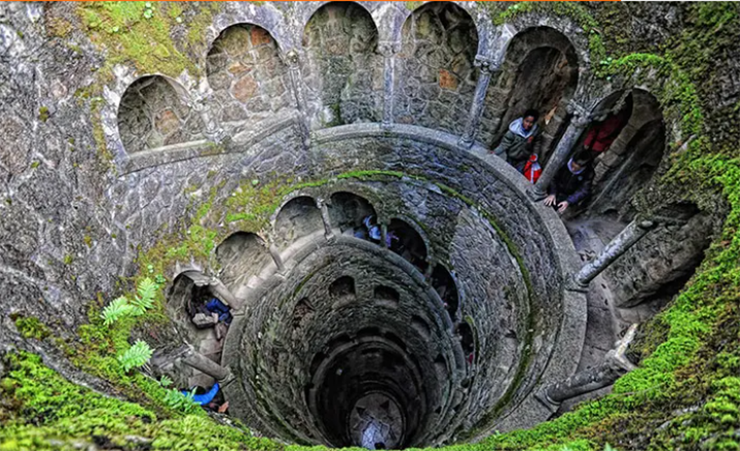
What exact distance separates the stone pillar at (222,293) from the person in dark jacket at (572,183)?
9.05 m

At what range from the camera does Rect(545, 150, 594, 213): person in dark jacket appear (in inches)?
411

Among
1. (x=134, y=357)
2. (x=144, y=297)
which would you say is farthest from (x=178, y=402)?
(x=144, y=297)

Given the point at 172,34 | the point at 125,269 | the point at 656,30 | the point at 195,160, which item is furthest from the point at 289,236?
the point at 656,30

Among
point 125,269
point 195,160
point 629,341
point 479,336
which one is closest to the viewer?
point 629,341

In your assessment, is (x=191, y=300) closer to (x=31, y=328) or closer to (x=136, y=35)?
(x=31, y=328)

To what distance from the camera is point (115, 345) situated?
22.4 ft

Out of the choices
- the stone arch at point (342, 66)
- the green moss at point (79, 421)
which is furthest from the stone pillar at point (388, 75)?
the green moss at point (79, 421)

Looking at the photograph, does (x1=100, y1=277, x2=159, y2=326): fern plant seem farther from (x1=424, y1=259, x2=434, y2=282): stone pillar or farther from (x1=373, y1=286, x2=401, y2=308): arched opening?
(x1=373, y1=286, x2=401, y2=308): arched opening

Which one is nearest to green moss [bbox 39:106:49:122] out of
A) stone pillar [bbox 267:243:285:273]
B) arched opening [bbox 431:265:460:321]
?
stone pillar [bbox 267:243:285:273]

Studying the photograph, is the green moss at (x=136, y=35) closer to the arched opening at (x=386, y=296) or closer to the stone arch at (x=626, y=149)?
the stone arch at (x=626, y=149)

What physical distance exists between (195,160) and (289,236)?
16.7 ft

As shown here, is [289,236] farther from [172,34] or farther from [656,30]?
[656,30]

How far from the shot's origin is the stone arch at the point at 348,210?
1488 cm

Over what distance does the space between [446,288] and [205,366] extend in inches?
336
